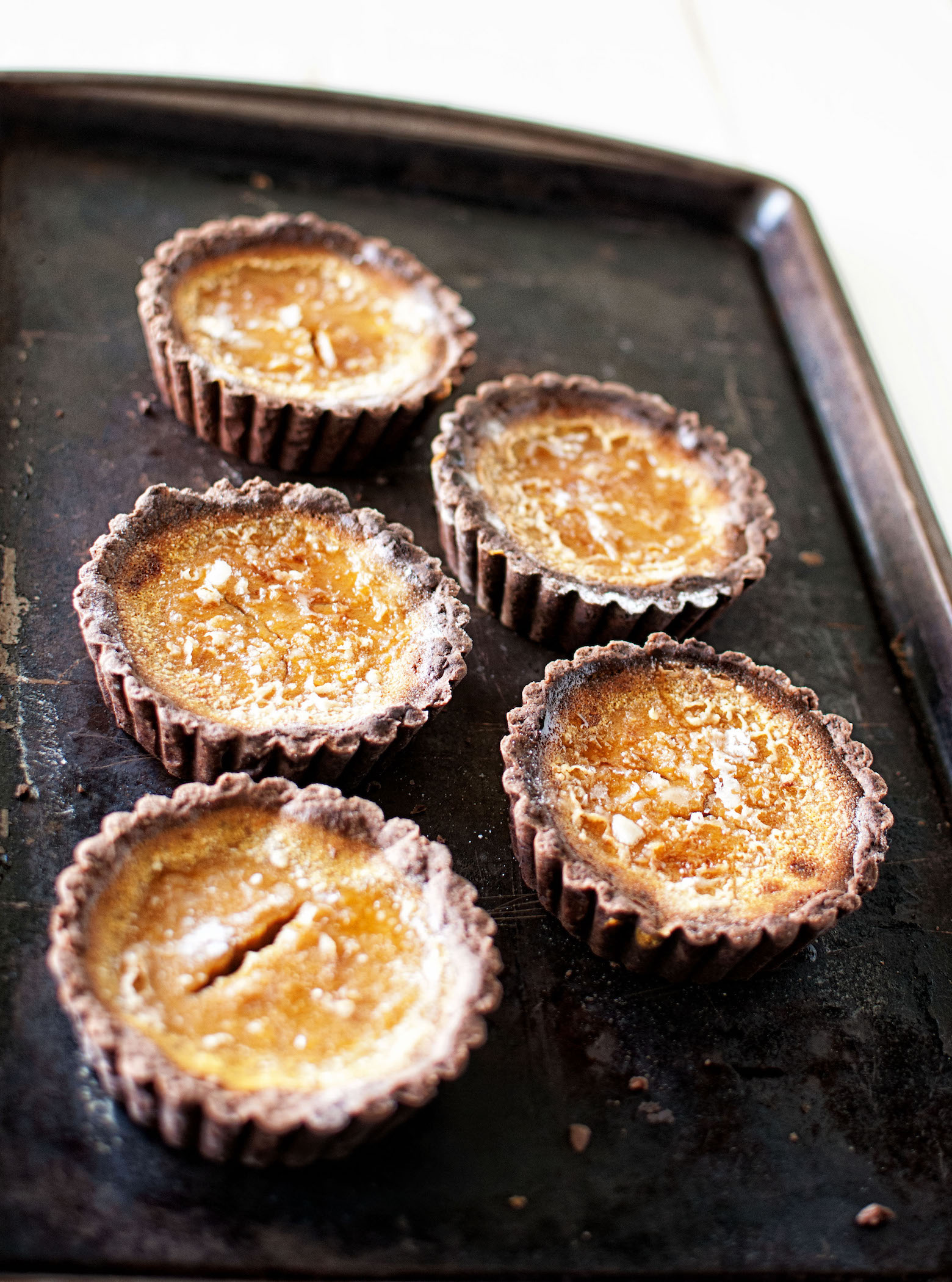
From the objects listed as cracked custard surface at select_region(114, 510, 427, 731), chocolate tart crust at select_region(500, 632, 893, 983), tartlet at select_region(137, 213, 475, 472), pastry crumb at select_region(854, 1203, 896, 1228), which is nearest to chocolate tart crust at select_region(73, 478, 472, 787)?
cracked custard surface at select_region(114, 510, 427, 731)

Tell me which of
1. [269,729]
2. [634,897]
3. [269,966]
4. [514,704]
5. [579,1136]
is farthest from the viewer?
[514,704]

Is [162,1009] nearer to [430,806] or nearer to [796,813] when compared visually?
[430,806]

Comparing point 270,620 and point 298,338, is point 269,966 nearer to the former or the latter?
point 270,620

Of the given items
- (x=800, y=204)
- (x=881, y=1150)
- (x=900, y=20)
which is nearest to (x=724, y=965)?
(x=881, y=1150)

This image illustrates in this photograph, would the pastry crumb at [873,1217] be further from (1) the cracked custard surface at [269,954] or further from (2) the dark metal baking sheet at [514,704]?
(1) the cracked custard surface at [269,954]

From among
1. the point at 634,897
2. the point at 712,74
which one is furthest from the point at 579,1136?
the point at 712,74

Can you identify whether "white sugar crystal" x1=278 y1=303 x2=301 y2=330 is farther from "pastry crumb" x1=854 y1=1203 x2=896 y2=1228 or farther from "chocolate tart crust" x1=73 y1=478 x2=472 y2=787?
"pastry crumb" x1=854 y1=1203 x2=896 y2=1228

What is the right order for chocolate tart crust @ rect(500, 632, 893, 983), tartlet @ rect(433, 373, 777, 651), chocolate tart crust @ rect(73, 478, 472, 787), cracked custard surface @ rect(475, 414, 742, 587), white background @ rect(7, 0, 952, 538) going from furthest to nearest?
white background @ rect(7, 0, 952, 538) < cracked custard surface @ rect(475, 414, 742, 587) < tartlet @ rect(433, 373, 777, 651) < chocolate tart crust @ rect(73, 478, 472, 787) < chocolate tart crust @ rect(500, 632, 893, 983)
